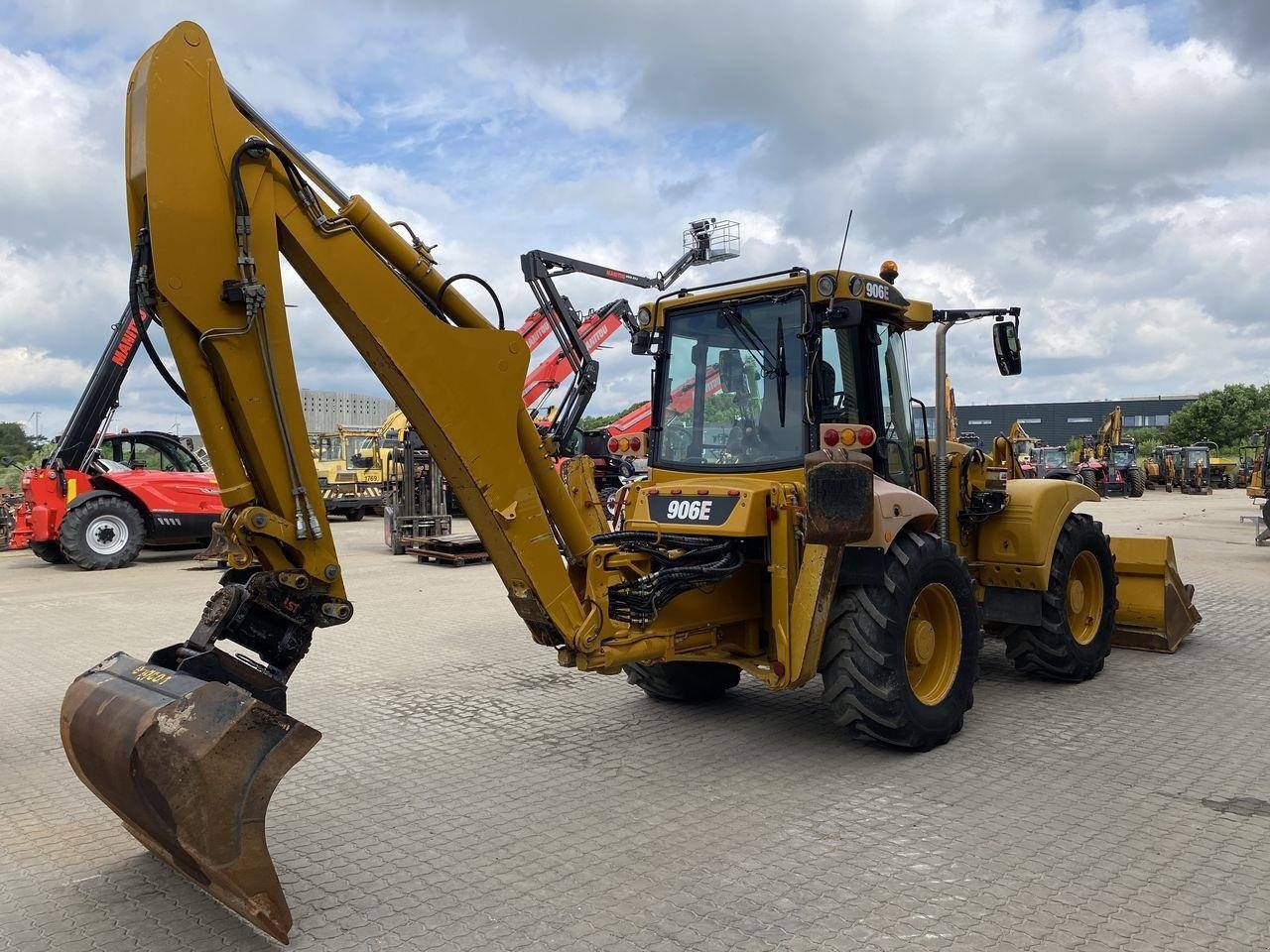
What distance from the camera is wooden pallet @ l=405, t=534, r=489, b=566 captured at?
49.3 ft

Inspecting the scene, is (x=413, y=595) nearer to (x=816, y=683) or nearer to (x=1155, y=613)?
(x=816, y=683)

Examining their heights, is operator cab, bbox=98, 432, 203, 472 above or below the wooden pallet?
above

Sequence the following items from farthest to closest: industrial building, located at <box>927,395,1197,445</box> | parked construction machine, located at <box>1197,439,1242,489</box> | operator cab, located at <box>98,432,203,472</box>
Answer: industrial building, located at <box>927,395,1197,445</box> → parked construction machine, located at <box>1197,439,1242,489</box> → operator cab, located at <box>98,432,203,472</box>

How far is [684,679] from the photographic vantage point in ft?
20.8

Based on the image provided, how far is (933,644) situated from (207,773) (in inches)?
160

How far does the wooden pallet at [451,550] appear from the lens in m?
15.0

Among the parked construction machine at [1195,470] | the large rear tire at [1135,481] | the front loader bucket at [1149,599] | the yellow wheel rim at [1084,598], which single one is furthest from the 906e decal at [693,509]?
the parked construction machine at [1195,470]

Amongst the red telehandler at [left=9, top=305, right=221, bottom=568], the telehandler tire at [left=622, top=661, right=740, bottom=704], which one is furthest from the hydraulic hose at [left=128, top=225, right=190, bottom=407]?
the red telehandler at [left=9, top=305, right=221, bottom=568]

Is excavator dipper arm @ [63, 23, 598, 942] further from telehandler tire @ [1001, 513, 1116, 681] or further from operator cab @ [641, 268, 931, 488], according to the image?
telehandler tire @ [1001, 513, 1116, 681]

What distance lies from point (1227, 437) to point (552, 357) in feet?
139

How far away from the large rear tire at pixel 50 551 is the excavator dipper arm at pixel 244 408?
13708 millimetres

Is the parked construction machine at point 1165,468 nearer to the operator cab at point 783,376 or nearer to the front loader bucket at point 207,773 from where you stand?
the operator cab at point 783,376

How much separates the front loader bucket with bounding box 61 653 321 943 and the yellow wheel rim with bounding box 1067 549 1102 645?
5.86 metres

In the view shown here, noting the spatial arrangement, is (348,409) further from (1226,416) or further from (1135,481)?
(1226,416)
